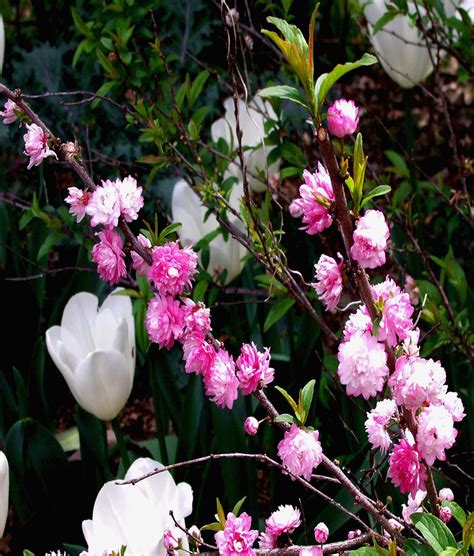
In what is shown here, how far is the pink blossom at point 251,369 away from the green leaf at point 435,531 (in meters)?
0.18

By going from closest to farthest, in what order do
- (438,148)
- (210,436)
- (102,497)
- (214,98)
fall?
(102,497) < (210,436) < (214,98) < (438,148)

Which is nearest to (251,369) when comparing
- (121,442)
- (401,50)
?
(121,442)

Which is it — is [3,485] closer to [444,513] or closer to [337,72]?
[444,513]

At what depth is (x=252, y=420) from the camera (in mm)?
850

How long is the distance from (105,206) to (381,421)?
0.29 m

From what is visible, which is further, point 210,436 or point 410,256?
point 410,256

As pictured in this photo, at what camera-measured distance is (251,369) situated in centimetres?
81

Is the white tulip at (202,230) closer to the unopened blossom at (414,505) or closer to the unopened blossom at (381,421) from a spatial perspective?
the unopened blossom at (414,505)

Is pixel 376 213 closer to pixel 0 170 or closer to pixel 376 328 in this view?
pixel 376 328

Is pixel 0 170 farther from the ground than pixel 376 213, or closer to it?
closer to it

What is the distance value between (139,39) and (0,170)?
44 centimetres

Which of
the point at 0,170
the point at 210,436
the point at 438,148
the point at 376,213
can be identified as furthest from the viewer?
the point at 438,148

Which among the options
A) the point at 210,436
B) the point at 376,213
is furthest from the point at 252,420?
the point at 210,436

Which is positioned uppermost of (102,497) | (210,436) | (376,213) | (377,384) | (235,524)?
(376,213)
